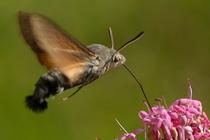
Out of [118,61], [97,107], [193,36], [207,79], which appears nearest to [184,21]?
[193,36]

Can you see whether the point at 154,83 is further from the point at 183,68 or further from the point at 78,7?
the point at 78,7

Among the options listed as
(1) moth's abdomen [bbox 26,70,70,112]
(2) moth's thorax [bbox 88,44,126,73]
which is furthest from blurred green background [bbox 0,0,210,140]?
(1) moth's abdomen [bbox 26,70,70,112]

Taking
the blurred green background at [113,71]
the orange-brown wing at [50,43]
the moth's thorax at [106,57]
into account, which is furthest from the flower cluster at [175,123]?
the blurred green background at [113,71]

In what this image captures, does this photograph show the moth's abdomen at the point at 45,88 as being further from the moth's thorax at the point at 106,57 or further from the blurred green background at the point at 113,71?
the blurred green background at the point at 113,71

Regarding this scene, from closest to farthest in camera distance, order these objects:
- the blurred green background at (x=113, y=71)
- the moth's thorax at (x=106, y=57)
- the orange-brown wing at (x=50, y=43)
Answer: the orange-brown wing at (x=50, y=43), the moth's thorax at (x=106, y=57), the blurred green background at (x=113, y=71)

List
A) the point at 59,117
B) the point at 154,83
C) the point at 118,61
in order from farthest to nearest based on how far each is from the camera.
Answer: the point at 154,83, the point at 59,117, the point at 118,61

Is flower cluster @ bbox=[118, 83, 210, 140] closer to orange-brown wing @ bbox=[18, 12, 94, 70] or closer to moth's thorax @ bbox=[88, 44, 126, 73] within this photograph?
moth's thorax @ bbox=[88, 44, 126, 73]

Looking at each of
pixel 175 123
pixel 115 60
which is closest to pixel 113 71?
pixel 115 60
